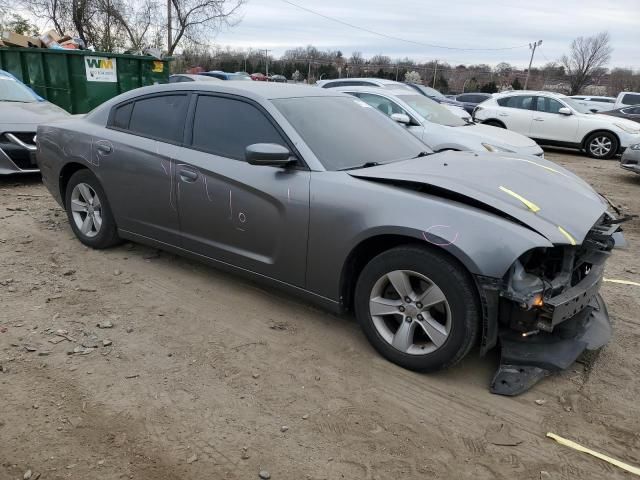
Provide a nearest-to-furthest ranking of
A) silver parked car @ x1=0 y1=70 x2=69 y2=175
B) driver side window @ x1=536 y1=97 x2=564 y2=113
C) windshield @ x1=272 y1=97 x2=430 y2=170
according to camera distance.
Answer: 1. windshield @ x1=272 y1=97 x2=430 y2=170
2. silver parked car @ x1=0 y1=70 x2=69 y2=175
3. driver side window @ x1=536 y1=97 x2=564 y2=113

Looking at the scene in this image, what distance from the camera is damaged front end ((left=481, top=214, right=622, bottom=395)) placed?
272cm

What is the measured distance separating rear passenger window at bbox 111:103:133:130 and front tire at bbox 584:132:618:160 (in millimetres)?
11904

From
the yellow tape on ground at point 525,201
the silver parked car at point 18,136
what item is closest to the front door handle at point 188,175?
the yellow tape on ground at point 525,201

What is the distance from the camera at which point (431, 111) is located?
9.16 m

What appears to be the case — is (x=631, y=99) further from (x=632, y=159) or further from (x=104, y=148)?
(x=104, y=148)

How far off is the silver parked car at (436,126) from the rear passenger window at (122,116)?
156 inches

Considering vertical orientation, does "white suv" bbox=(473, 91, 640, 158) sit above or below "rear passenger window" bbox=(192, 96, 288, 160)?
below

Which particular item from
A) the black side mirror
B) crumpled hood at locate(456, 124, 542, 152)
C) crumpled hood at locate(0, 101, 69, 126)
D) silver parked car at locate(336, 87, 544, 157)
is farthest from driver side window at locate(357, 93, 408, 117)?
the black side mirror

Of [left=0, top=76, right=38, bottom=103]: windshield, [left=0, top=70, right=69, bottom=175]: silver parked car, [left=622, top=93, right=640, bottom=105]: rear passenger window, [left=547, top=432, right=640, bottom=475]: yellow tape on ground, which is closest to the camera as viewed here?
[left=547, top=432, right=640, bottom=475]: yellow tape on ground

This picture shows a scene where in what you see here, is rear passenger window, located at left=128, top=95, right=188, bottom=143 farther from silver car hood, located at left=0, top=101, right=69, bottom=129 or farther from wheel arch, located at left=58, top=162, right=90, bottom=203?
silver car hood, located at left=0, top=101, right=69, bottom=129

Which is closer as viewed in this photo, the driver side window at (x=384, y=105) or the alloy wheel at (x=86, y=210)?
the alloy wheel at (x=86, y=210)

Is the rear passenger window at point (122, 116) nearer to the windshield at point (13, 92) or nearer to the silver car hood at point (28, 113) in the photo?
the silver car hood at point (28, 113)

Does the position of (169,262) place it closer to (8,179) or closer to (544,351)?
(544,351)

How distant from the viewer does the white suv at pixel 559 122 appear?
12766 millimetres
